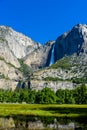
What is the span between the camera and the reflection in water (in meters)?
68.6

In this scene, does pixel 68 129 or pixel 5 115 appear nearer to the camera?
pixel 68 129

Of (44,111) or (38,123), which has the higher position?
(44,111)

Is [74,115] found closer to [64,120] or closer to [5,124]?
[64,120]

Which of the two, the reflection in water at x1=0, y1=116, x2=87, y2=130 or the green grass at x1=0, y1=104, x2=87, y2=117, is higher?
the green grass at x1=0, y1=104, x2=87, y2=117

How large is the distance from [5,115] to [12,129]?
18.8ft

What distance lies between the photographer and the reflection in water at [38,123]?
225ft

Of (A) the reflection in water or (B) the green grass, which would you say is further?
(B) the green grass

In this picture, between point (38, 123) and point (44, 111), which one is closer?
point (38, 123)

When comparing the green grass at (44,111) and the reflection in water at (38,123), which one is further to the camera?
the green grass at (44,111)

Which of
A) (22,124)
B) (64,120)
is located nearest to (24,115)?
(22,124)

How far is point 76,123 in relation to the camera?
68.4 m

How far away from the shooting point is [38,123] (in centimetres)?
7056

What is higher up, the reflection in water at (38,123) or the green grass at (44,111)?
the green grass at (44,111)

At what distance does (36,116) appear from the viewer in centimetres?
7188
